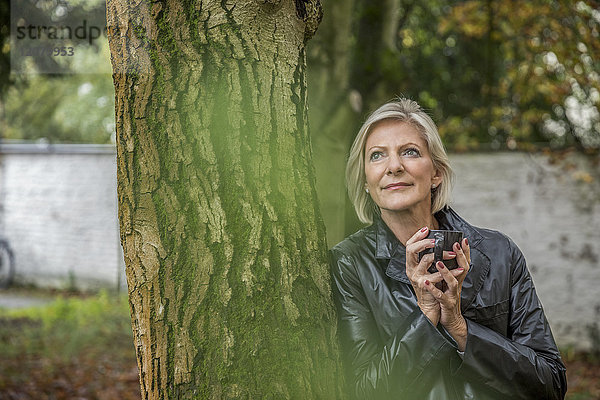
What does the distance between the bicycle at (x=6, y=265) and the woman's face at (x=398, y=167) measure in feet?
43.6

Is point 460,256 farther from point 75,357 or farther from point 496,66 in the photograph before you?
point 496,66

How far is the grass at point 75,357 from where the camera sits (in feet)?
20.2

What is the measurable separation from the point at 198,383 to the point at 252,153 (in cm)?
68

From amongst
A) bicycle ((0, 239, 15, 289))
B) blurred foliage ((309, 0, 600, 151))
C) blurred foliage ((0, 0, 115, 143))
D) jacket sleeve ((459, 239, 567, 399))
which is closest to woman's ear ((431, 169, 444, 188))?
jacket sleeve ((459, 239, 567, 399))

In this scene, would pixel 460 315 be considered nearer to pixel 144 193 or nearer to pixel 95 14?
pixel 144 193

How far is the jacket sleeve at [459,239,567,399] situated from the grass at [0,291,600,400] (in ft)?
15.7

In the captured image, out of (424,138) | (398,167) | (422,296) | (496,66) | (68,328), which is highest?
(496,66)

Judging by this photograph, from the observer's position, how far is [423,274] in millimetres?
1823

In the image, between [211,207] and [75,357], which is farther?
[75,357]

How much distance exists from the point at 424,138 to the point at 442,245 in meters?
0.59

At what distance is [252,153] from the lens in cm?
180

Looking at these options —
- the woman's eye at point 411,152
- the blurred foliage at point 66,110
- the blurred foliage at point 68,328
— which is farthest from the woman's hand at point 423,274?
the blurred foliage at point 66,110

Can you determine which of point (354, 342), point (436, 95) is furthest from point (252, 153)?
point (436, 95)

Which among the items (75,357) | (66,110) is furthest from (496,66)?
(66,110)
